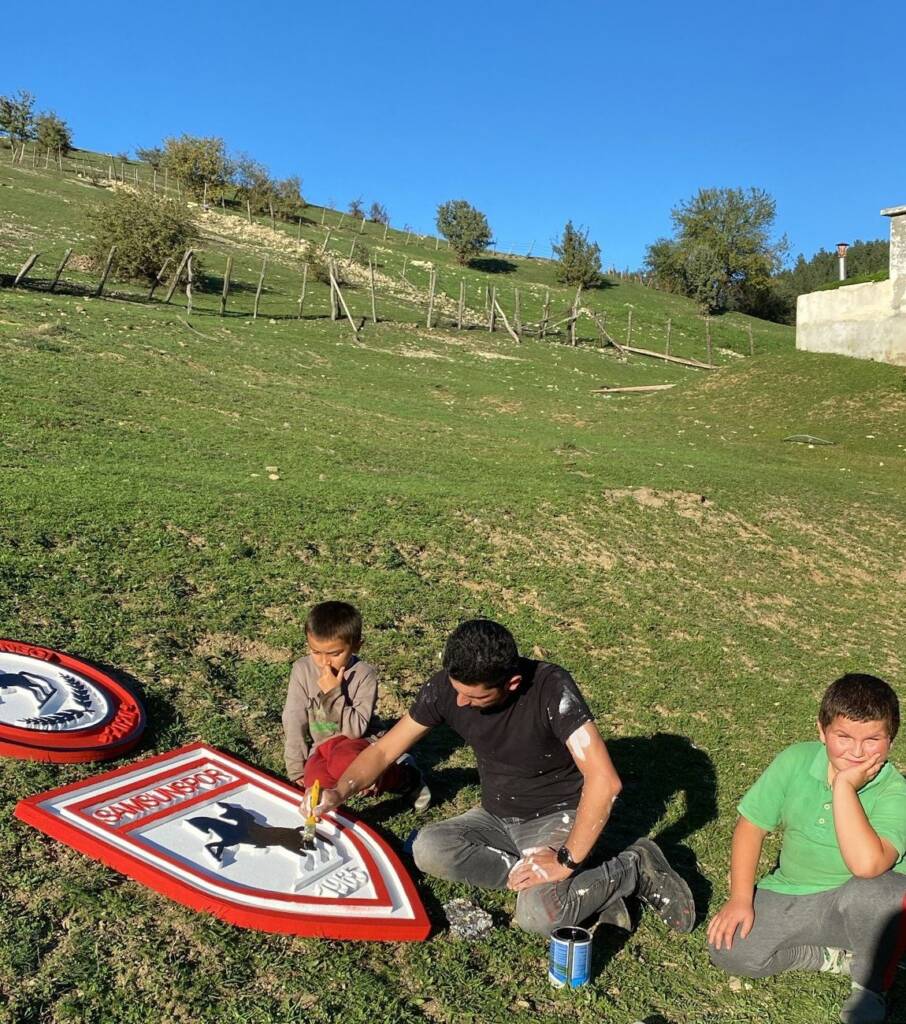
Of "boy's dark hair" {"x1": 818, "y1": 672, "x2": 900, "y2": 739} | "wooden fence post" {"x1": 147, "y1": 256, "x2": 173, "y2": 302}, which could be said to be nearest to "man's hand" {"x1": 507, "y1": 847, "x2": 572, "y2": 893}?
"boy's dark hair" {"x1": 818, "y1": 672, "x2": 900, "y2": 739}

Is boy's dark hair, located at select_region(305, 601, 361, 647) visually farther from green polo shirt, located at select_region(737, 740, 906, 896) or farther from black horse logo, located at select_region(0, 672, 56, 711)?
green polo shirt, located at select_region(737, 740, 906, 896)

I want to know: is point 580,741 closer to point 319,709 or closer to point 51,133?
point 319,709

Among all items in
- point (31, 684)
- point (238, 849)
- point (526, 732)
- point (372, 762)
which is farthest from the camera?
point (31, 684)

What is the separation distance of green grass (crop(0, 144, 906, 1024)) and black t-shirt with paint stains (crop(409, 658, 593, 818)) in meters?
0.49

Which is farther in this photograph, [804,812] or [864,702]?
[804,812]

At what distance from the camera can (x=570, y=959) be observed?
11.1 ft

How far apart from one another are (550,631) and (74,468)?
5.12 meters

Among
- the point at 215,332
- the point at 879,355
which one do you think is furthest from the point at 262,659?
the point at 879,355

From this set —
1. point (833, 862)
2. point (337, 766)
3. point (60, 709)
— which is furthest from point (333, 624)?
→ point (833, 862)

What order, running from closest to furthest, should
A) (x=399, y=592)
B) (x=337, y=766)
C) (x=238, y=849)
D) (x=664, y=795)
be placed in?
1. (x=238, y=849)
2. (x=337, y=766)
3. (x=664, y=795)
4. (x=399, y=592)

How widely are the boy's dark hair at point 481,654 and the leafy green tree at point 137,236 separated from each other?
31522mm

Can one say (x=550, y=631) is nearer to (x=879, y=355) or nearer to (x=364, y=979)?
(x=364, y=979)

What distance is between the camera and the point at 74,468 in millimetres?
9164

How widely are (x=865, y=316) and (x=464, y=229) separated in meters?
44.0
